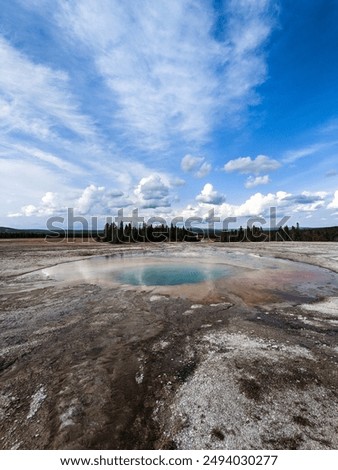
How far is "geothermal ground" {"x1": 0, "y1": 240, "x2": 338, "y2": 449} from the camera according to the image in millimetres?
2838

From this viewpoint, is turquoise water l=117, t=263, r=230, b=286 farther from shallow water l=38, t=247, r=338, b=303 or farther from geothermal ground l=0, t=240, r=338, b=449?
geothermal ground l=0, t=240, r=338, b=449

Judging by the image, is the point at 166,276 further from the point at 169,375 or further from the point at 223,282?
the point at 169,375

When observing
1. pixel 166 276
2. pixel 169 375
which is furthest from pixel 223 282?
pixel 169 375

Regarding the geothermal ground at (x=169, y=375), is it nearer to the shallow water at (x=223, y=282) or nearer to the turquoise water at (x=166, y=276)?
the shallow water at (x=223, y=282)

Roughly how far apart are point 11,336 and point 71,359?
2091 millimetres

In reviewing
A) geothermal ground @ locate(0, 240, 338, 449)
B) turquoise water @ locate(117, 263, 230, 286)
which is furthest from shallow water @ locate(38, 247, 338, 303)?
geothermal ground @ locate(0, 240, 338, 449)

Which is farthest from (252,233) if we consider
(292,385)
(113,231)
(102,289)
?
(292,385)

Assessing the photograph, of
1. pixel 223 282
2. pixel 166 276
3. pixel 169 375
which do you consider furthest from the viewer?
pixel 166 276

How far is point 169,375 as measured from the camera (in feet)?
13.1

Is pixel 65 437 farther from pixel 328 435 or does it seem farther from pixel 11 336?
pixel 11 336

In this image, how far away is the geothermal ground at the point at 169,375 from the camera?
284cm

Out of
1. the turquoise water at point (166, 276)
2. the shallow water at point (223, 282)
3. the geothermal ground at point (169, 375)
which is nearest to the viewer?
the geothermal ground at point (169, 375)

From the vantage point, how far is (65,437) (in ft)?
9.18

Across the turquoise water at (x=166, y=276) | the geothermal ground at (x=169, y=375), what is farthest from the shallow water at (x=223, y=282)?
the geothermal ground at (x=169, y=375)
